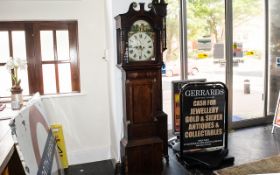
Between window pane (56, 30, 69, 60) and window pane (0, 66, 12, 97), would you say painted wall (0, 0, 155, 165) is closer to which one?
window pane (56, 30, 69, 60)

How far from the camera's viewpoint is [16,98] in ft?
9.93

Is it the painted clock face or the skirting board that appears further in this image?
the skirting board

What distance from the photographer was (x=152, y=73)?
300cm

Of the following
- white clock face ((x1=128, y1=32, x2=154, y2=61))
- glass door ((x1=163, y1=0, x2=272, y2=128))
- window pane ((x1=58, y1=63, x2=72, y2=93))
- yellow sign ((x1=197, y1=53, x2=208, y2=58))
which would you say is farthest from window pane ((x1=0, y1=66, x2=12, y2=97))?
yellow sign ((x1=197, y1=53, x2=208, y2=58))

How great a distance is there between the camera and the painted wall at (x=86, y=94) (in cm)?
342

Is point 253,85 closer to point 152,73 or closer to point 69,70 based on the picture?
point 152,73

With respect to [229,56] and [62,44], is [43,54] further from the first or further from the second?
[229,56]

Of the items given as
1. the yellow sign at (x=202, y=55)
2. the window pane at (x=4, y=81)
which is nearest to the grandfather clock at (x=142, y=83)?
the yellow sign at (x=202, y=55)

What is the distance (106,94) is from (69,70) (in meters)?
0.60

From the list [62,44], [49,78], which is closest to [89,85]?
[49,78]

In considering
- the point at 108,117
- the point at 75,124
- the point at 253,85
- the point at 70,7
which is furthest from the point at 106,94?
the point at 253,85

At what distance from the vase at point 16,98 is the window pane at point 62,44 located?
29.8 inches

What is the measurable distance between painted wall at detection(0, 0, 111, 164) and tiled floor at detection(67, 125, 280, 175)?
227mm

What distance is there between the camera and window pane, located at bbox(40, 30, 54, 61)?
3521 mm
